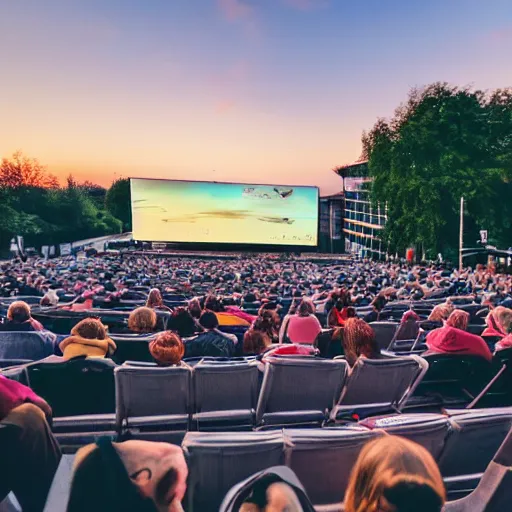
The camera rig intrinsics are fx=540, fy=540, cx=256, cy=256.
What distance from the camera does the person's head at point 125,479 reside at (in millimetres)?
1843

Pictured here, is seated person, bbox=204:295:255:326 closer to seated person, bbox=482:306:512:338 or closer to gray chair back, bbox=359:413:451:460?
seated person, bbox=482:306:512:338

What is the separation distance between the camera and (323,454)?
2.29 meters

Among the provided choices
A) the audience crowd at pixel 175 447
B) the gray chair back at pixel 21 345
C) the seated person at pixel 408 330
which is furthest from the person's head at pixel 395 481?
the seated person at pixel 408 330

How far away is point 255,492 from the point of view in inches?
65.9

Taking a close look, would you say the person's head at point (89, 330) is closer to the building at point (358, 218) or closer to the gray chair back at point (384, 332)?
the gray chair back at point (384, 332)

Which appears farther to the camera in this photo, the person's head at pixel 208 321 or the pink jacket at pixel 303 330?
the pink jacket at pixel 303 330

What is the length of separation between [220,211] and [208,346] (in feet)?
110

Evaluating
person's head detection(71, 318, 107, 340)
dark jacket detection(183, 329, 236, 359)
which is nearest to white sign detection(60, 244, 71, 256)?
dark jacket detection(183, 329, 236, 359)

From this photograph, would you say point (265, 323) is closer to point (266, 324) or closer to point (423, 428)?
point (266, 324)

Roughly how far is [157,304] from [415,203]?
81.1ft

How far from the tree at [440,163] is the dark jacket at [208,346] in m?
26.9

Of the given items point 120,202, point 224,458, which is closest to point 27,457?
point 224,458

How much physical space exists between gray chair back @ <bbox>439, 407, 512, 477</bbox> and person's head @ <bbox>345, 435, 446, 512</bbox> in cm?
93

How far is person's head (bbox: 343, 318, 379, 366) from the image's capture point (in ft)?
13.7
